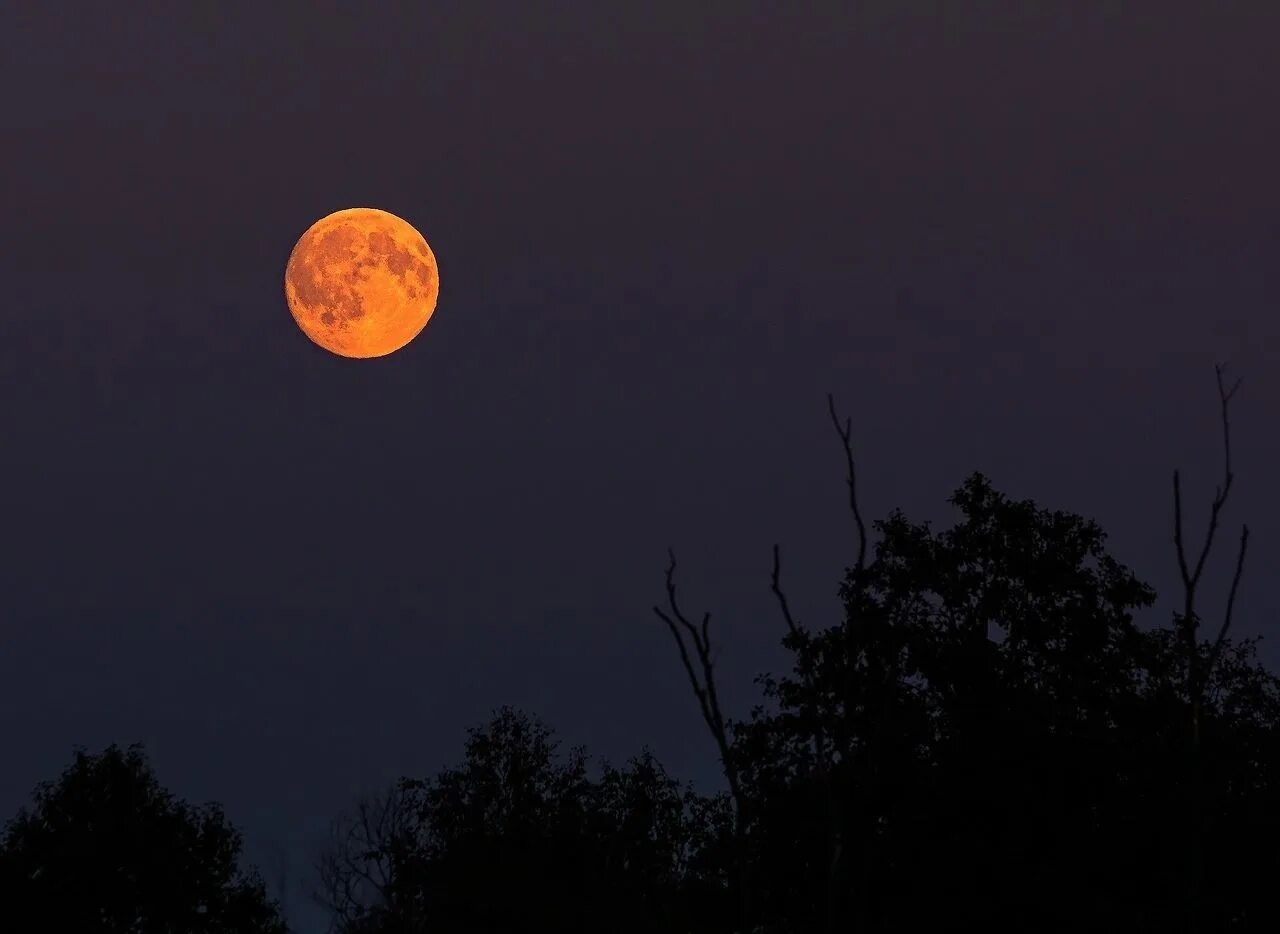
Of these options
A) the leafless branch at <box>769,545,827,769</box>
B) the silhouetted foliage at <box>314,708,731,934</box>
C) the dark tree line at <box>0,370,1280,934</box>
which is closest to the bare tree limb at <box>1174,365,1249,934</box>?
the leafless branch at <box>769,545,827,769</box>

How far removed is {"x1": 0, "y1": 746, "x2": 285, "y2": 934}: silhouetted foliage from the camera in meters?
57.7

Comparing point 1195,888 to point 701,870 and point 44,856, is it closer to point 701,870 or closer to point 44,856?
point 701,870

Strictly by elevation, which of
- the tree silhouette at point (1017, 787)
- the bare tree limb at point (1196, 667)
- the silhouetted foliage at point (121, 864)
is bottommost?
the bare tree limb at point (1196, 667)

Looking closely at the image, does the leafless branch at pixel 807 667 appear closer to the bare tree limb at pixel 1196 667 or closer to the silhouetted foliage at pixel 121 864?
the bare tree limb at pixel 1196 667

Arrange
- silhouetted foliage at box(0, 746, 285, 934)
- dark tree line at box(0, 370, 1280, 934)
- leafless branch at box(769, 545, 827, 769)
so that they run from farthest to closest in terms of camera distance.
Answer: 1. silhouetted foliage at box(0, 746, 285, 934)
2. dark tree line at box(0, 370, 1280, 934)
3. leafless branch at box(769, 545, 827, 769)

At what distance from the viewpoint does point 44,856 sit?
59000 millimetres

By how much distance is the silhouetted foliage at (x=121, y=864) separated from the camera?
57656 millimetres

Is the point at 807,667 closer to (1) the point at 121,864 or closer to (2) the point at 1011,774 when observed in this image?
(2) the point at 1011,774

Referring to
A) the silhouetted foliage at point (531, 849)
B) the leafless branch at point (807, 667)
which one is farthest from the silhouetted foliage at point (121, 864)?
the leafless branch at point (807, 667)

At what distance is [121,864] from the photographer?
59.7m

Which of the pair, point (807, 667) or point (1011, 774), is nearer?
point (807, 667)

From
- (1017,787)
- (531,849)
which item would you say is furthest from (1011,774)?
(531,849)

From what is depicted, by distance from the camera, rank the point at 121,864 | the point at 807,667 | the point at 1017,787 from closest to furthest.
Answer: the point at 807,667, the point at 1017,787, the point at 121,864

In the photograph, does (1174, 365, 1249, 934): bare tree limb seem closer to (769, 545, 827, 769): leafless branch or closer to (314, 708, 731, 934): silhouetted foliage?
(769, 545, 827, 769): leafless branch
